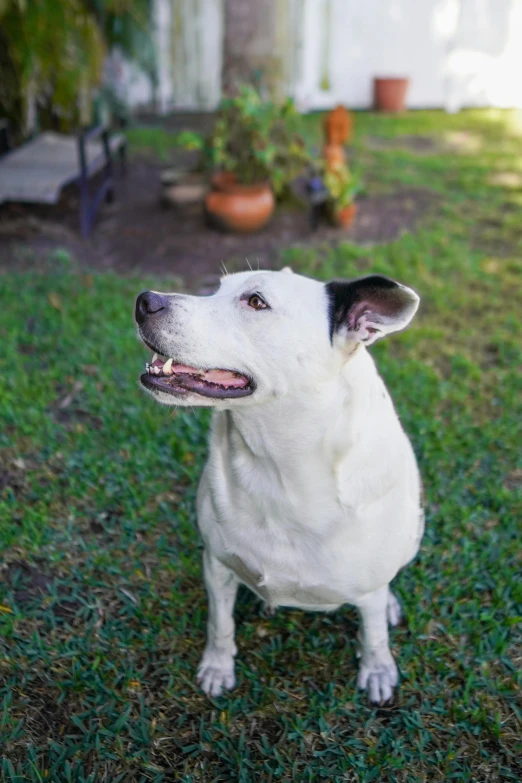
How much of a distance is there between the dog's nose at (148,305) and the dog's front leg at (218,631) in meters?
0.89

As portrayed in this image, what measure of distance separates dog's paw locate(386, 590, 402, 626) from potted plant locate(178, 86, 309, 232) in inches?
164

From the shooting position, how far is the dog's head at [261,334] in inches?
75.8

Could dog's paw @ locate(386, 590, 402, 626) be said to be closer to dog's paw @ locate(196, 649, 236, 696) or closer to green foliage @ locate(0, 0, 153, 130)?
dog's paw @ locate(196, 649, 236, 696)

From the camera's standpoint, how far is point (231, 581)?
2477 millimetres

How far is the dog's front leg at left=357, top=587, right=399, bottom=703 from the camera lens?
96.5 inches

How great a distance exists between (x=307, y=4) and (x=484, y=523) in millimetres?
10922

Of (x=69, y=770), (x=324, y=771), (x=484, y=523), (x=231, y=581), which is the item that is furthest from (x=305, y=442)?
(x=484, y=523)

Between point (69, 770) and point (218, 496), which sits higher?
point (218, 496)

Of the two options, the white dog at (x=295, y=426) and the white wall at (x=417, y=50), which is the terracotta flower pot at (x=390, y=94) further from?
the white dog at (x=295, y=426)

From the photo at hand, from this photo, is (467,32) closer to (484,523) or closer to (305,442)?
(484,523)

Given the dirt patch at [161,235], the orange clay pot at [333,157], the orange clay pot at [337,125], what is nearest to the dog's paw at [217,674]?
the dirt patch at [161,235]

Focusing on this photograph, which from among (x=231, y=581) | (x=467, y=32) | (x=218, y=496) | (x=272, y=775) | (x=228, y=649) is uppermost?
(x=467, y=32)

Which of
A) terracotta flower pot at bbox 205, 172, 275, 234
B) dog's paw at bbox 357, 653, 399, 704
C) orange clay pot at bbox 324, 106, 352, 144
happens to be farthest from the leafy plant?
dog's paw at bbox 357, 653, 399, 704

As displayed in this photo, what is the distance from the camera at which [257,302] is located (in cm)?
202
